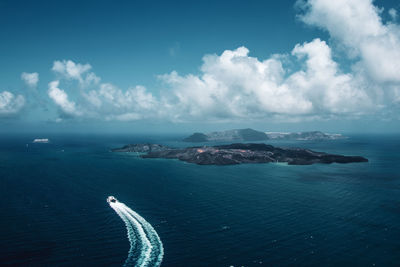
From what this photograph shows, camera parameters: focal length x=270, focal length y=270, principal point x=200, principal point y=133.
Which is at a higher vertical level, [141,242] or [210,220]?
[210,220]

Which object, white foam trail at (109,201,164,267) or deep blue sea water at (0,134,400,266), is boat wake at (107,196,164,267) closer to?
white foam trail at (109,201,164,267)

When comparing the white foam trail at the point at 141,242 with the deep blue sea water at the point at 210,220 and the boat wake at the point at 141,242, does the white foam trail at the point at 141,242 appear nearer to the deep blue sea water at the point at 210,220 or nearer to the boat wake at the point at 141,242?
the boat wake at the point at 141,242

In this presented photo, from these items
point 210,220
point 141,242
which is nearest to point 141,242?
point 141,242

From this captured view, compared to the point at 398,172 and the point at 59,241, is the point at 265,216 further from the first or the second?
the point at 398,172

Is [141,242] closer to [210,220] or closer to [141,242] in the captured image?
[141,242]

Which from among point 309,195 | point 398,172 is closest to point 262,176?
point 309,195

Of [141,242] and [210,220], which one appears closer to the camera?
[141,242]

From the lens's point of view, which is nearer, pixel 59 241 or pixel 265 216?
pixel 59 241
